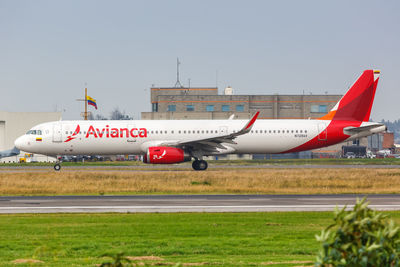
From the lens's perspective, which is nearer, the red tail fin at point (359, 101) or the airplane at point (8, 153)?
the red tail fin at point (359, 101)

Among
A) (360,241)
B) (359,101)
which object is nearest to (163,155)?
(359,101)

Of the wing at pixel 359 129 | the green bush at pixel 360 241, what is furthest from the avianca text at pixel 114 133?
the green bush at pixel 360 241

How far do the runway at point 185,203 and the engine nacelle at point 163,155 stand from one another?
15.6m

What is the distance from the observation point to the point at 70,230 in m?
16.5

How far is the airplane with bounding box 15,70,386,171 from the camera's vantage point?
4541 centimetres

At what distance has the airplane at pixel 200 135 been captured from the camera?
45.4m

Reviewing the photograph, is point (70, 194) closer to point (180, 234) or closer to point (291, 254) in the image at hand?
point (180, 234)

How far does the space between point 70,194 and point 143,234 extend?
46.0 feet

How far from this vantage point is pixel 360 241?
18.1 feet

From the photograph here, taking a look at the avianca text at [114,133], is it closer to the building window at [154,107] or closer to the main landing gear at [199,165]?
the main landing gear at [199,165]

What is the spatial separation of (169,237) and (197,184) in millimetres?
17474

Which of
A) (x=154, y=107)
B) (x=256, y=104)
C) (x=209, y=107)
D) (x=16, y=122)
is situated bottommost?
(x=16, y=122)

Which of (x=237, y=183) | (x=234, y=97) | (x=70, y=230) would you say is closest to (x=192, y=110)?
(x=234, y=97)

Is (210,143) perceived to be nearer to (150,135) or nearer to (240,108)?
(150,135)
